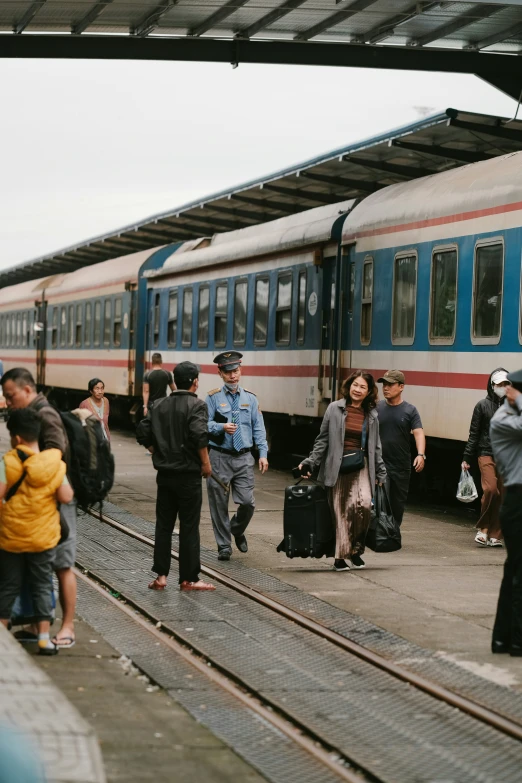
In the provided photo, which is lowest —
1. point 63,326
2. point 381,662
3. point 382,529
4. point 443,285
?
point 381,662

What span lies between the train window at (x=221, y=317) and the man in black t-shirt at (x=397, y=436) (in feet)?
37.1

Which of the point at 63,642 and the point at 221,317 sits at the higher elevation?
the point at 221,317

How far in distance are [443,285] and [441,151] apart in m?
2.74

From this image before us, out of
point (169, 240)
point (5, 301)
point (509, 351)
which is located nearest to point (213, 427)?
point (509, 351)

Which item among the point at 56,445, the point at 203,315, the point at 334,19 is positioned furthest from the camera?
the point at 203,315

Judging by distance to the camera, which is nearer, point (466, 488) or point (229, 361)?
point (229, 361)

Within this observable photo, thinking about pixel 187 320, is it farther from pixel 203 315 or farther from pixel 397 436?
pixel 397 436

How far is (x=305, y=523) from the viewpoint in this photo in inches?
470

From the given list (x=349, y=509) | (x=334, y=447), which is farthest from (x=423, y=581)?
(x=334, y=447)

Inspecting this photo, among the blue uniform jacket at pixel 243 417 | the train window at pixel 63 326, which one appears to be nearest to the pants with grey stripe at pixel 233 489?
the blue uniform jacket at pixel 243 417

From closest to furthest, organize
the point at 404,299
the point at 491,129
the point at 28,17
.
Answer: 1. the point at 491,129
2. the point at 404,299
3. the point at 28,17

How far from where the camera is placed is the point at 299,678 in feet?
26.6

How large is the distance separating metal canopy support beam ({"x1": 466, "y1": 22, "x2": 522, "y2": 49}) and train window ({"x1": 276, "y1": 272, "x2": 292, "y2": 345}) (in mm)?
4318

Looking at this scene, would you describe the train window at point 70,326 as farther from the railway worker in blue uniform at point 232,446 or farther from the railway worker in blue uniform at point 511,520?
the railway worker in blue uniform at point 511,520
